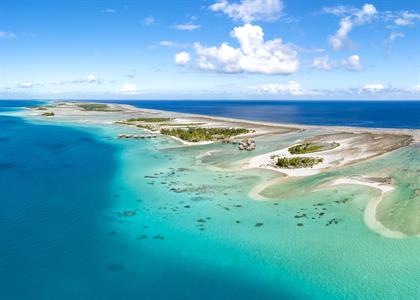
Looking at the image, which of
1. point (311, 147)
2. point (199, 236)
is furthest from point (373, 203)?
point (311, 147)

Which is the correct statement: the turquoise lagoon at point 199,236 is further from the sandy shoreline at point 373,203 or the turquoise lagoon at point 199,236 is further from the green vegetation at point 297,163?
the green vegetation at point 297,163

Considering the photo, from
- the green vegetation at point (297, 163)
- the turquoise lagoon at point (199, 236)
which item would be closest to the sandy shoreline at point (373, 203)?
the turquoise lagoon at point (199, 236)

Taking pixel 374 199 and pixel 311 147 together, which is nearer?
pixel 374 199

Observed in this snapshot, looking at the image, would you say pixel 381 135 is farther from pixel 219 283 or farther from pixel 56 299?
pixel 56 299

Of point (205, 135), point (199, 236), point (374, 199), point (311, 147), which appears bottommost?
point (199, 236)

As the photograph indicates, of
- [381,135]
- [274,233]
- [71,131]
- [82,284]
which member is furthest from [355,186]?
[71,131]

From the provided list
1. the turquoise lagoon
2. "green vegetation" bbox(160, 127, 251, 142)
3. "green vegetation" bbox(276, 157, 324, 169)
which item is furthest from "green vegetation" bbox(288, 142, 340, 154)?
"green vegetation" bbox(160, 127, 251, 142)

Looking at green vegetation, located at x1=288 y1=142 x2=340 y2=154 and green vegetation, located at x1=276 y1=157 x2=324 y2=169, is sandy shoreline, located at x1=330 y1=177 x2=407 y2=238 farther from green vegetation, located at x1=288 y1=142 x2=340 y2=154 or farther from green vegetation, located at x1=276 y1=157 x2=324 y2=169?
green vegetation, located at x1=288 y1=142 x2=340 y2=154

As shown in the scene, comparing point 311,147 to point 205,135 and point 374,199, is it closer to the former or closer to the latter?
point 205,135
